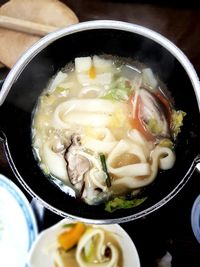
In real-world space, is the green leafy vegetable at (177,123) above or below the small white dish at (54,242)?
above

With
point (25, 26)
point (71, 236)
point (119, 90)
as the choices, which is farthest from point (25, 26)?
point (71, 236)

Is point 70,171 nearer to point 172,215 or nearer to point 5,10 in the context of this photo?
point 172,215

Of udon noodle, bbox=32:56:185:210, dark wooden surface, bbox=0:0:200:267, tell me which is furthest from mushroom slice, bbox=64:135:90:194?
dark wooden surface, bbox=0:0:200:267

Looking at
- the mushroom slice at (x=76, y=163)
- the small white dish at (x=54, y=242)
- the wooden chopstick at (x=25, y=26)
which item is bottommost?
the small white dish at (x=54, y=242)

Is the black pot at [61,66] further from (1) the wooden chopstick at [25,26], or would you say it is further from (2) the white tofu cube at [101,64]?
(1) the wooden chopstick at [25,26]

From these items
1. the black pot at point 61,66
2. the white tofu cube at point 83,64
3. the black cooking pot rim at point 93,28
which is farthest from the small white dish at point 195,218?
the white tofu cube at point 83,64

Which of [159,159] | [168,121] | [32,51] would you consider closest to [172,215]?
[159,159]
